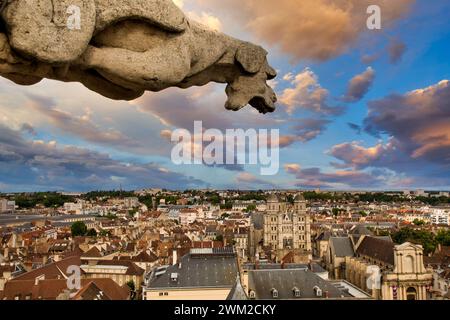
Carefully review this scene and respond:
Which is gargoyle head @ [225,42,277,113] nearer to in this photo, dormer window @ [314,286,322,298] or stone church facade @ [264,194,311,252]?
dormer window @ [314,286,322,298]

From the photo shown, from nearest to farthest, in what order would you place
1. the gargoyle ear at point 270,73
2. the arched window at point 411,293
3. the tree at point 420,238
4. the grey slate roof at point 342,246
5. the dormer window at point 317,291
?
the gargoyle ear at point 270,73 < the dormer window at point 317,291 < the arched window at point 411,293 < the grey slate roof at point 342,246 < the tree at point 420,238

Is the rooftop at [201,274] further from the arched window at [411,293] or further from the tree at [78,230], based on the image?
the tree at [78,230]

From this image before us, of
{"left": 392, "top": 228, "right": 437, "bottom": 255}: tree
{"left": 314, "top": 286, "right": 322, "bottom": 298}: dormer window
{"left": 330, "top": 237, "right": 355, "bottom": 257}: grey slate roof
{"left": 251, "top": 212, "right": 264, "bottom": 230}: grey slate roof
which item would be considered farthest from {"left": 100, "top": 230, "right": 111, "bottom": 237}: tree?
{"left": 314, "top": 286, "right": 322, "bottom": 298}: dormer window

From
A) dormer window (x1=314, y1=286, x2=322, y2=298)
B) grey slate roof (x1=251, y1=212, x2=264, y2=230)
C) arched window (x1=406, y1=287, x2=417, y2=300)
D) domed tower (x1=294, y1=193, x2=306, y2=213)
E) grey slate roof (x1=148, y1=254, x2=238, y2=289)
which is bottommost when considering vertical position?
arched window (x1=406, y1=287, x2=417, y2=300)

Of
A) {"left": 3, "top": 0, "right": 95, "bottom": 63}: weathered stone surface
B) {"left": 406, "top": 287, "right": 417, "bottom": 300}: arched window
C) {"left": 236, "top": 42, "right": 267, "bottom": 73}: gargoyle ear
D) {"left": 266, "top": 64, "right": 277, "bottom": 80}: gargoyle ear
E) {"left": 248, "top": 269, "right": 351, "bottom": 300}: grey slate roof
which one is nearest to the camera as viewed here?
{"left": 3, "top": 0, "right": 95, "bottom": 63}: weathered stone surface

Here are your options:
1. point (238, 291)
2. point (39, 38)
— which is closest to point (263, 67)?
point (39, 38)

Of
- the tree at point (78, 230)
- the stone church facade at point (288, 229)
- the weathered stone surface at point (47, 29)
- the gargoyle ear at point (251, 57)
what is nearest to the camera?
the weathered stone surface at point (47, 29)

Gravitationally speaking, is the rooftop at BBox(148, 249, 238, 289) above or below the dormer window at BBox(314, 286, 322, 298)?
above

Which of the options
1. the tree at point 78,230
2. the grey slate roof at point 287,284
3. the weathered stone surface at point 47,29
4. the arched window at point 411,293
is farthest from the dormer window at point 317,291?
the tree at point 78,230
